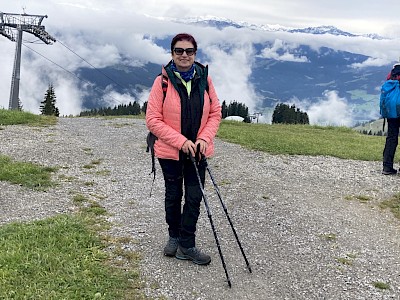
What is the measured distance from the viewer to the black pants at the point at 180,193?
5.63 metres

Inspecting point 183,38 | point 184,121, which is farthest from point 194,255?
point 183,38

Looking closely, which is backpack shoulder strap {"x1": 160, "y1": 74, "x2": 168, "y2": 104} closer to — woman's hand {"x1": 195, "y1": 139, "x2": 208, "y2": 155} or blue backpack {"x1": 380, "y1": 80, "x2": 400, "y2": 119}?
woman's hand {"x1": 195, "y1": 139, "x2": 208, "y2": 155}

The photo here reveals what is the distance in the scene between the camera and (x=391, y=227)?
8.04 metres

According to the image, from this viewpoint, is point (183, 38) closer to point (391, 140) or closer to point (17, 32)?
point (391, 140)

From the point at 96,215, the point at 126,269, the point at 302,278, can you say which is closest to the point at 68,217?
the point at 96,215

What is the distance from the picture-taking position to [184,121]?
545cm

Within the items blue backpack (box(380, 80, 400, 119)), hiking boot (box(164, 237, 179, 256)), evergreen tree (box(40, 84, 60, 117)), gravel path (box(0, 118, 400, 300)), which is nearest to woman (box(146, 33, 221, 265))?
hiking boot (box(164, 237, 179, 256))

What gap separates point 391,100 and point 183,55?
757 centimetres

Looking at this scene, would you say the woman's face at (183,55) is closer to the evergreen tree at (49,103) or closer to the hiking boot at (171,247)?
the hiking boot at (171,247)

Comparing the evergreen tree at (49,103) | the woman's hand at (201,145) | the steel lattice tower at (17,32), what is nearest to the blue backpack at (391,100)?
the woman's hand at (201,145)

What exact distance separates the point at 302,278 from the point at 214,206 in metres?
3.08

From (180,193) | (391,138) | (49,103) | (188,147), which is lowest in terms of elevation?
(49,103)

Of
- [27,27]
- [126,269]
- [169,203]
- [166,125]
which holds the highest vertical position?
[27,27]

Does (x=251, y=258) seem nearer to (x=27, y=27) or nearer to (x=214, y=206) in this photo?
(x=214, y=206)
